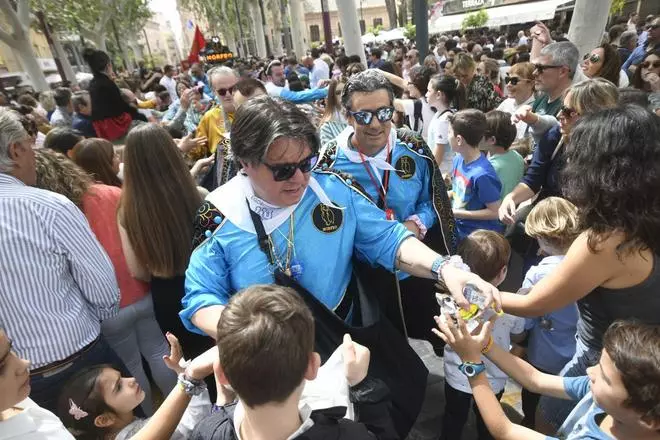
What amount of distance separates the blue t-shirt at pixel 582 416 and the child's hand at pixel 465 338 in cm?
34

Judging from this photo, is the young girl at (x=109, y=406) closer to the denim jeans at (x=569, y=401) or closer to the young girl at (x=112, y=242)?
the young girl at (x=112, y=242)

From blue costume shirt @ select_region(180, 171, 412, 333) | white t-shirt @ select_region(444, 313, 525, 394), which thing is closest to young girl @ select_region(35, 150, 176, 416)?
blue costume shirt @ select_region(180, 171, 412, 333)

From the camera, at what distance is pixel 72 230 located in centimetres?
197

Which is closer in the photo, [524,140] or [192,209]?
[192,209]

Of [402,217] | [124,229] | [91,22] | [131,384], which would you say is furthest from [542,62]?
[91,22]

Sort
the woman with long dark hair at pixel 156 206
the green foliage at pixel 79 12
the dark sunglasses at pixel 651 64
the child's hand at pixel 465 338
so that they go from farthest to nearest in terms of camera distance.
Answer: the green foliage at pixel 79 12, the dark sunglasses at pixel 651 64, the woman with long dark hair at pixel 156 206, the child's hand at pixel 465 338

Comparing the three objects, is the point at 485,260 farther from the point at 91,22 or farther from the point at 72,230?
the point at 91,22

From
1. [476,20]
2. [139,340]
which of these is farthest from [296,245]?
[476,20]

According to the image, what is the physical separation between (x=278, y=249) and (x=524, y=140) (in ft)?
11.8

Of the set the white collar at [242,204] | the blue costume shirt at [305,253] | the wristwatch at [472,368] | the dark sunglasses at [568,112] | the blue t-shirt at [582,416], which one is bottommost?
the blue t-shirt at [582,416]

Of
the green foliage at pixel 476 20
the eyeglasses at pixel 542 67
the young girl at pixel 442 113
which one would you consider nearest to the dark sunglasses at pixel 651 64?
the eyeglasses at pixel 542 67

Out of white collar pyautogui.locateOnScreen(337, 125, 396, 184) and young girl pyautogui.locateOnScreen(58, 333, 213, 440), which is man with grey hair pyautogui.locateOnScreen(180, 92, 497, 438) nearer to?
young girl pyautogui.locateOnScreen(58, 333, 213, 440)

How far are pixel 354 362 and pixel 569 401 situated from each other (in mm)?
1126

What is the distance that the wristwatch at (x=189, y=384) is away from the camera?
4.86 ft
